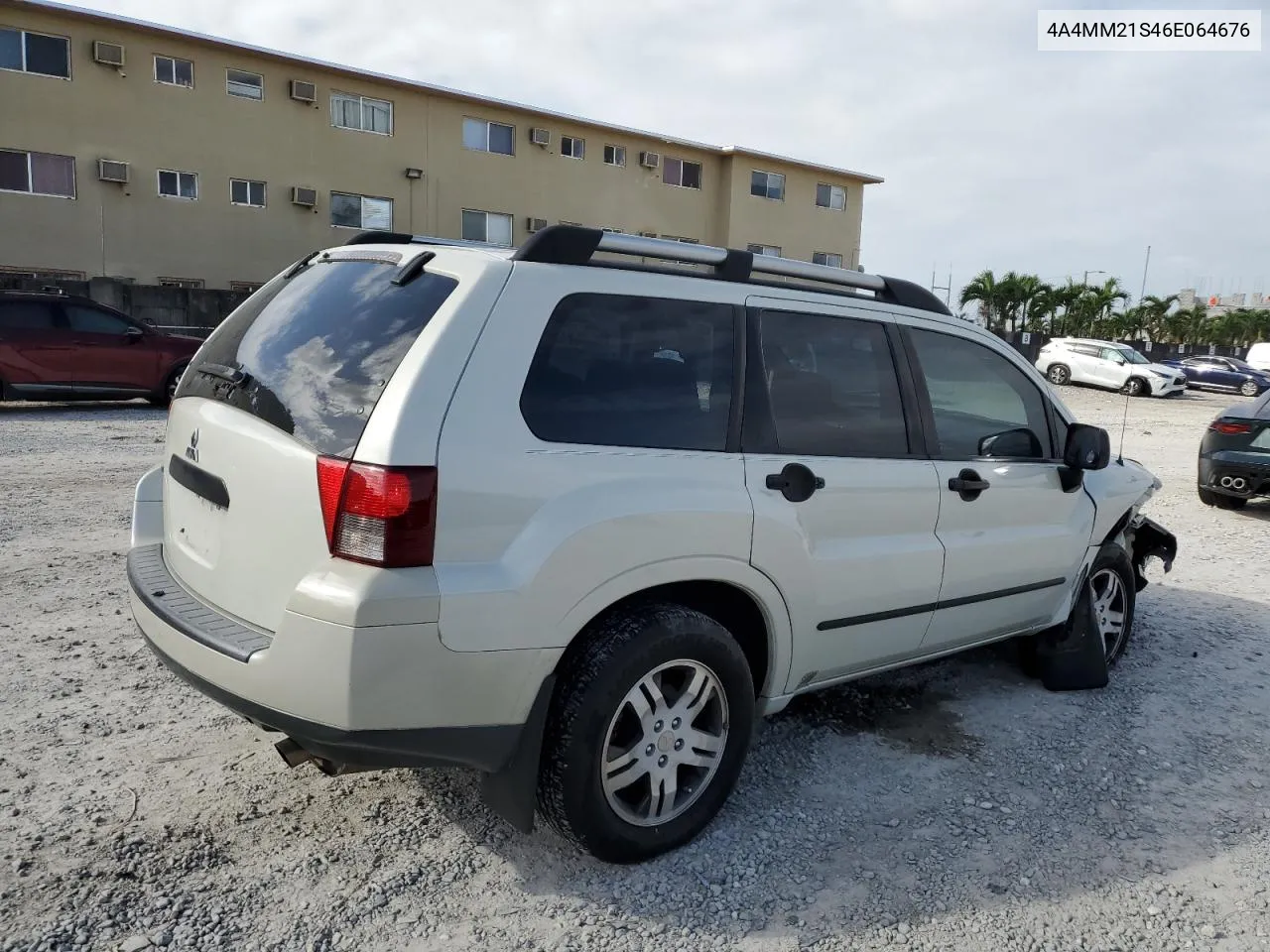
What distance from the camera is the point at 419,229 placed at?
92.3 feet

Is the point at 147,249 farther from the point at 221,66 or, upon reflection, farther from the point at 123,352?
the point at 123,352

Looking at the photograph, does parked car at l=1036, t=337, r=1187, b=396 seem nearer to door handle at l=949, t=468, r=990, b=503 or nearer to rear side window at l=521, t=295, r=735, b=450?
door handle at l=949, t=468, r=990, b=503

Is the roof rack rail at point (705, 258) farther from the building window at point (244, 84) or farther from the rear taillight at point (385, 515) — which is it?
the building window at point (244, 84)

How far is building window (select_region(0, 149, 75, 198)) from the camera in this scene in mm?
22234

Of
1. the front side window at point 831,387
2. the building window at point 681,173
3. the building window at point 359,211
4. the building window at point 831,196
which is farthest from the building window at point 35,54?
the front side window at point 831,387

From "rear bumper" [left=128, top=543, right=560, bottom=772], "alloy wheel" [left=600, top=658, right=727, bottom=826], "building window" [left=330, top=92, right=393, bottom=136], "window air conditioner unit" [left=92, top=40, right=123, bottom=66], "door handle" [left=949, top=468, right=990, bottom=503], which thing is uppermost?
"window air conditioner unit" [left=92, top=40, right=123, bottom=66]

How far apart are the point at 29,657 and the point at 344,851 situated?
7.37 feet

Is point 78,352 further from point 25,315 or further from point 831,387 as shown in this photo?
point 831,387

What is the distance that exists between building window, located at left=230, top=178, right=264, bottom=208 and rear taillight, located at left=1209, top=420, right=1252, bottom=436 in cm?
2303

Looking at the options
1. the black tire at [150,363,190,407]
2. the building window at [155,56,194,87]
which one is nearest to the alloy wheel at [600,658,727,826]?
the black tire at [150,363,190,407]

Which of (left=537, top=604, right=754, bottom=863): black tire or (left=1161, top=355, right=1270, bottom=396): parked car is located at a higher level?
(left=537, top=604, right=754, bottom=863): black tire

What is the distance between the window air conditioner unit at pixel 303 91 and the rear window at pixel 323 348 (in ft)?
81.9

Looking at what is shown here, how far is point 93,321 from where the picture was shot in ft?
45.7

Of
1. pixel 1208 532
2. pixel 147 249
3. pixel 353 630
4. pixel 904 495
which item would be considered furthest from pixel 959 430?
pixel 147 249
